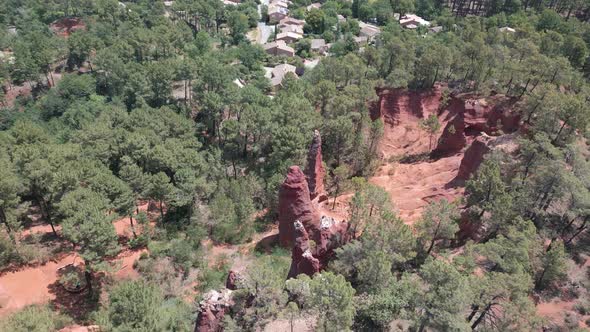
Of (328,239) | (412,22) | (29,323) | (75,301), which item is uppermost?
(328,239)

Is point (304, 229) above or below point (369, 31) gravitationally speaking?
above

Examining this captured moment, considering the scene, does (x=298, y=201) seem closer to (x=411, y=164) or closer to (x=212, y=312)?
(x=212, y=312)

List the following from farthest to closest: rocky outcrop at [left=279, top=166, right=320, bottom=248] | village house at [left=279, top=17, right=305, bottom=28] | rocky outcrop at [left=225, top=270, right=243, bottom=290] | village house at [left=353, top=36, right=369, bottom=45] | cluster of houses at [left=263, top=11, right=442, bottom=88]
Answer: village house at [left=279, top=17, right=305, bottom=28] < village house at [left=353, top=36, right=369, bottom=45] < cluster of houses at [left=263, top=11, right=442, bottom=88] < rocky outcrop at [left=279, top=166, right=320, bottom=248] < rocky outcrop at [left=225, top=270, right=243, bottom=290]

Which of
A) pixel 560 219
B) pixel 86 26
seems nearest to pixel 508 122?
pixel 560 219

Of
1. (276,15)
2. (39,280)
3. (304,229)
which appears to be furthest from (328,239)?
(276,15)

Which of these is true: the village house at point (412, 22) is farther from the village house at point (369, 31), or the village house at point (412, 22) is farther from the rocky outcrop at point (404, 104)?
the rocky outcrop at point (404, 104)

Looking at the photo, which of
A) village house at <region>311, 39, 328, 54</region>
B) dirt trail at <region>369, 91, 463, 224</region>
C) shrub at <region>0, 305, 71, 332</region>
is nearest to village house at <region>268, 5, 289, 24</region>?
village house at <region>311, 39, 328, 54</region>

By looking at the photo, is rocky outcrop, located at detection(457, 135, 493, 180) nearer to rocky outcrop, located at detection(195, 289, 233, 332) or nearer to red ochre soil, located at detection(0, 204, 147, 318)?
rocky outcrop, located at detection(195, 289, 233, 332)
